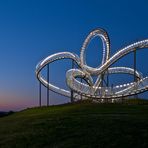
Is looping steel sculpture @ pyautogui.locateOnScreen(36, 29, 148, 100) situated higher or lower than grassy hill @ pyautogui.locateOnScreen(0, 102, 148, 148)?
higher

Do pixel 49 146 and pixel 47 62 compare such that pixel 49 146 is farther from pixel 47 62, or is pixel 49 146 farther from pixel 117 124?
pixel 47 62

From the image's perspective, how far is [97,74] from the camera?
203 feet

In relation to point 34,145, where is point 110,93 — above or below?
above

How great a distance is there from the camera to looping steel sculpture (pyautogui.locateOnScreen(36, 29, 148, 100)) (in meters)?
53.8

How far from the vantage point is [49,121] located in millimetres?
27984

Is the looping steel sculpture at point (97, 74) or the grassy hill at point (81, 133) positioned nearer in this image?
the grassy hill at point (81, 133)

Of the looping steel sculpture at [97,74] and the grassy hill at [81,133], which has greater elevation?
the looping steel sculpture at [97,74]

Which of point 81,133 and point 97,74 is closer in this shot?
point 81,133

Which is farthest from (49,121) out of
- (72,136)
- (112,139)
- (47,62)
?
(47,62)

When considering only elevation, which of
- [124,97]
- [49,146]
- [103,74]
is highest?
[103,74]

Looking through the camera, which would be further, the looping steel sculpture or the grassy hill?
the looping steel sculpture

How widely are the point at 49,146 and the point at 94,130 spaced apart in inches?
112

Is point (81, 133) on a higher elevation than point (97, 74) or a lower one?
lower

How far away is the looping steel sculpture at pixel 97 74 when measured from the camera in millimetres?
53766
